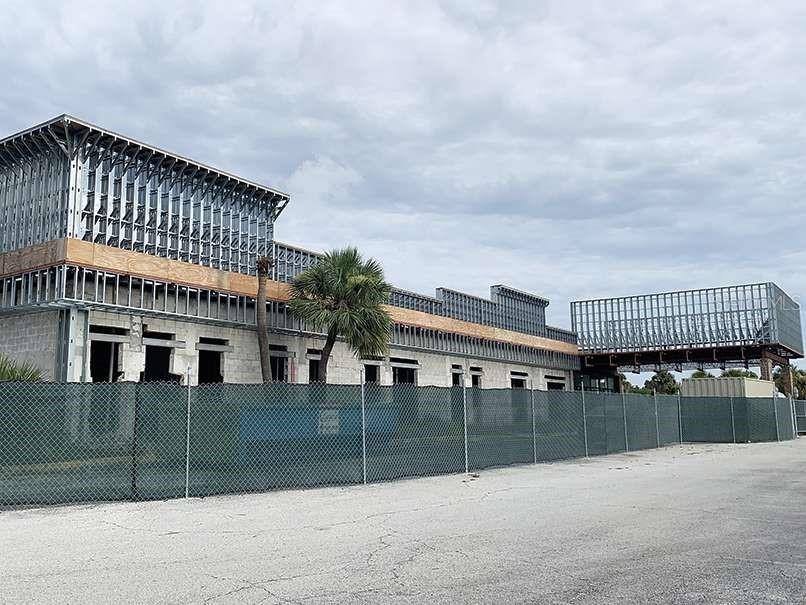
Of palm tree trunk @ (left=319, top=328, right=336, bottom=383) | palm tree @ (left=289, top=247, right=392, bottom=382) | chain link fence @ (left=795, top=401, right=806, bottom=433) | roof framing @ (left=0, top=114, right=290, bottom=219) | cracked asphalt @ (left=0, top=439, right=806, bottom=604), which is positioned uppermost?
roof framing @ (left=0, top=114, right=290, bottom=219)

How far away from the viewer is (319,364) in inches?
1091

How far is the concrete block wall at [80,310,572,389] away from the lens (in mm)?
21656

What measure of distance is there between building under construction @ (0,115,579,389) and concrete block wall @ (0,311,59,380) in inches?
1.5

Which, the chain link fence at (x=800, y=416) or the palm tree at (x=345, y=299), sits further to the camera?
the chain link fence at (x=800, y=416)

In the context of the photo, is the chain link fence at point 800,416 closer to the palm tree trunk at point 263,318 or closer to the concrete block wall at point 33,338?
the palm tree trunk at point 263,318

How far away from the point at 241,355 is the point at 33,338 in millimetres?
6477

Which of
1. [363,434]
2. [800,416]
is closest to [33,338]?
[363,434]

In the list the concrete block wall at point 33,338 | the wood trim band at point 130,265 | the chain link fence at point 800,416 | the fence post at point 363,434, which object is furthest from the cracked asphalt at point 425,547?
the chain link fence at point 800,416

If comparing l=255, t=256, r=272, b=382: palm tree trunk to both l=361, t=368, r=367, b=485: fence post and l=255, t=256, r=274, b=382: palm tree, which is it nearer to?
l=255, t=256, r=274, b=382: palm tree

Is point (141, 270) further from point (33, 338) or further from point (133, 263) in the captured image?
point (33, 338)

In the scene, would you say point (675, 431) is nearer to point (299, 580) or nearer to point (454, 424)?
point (454, 424)

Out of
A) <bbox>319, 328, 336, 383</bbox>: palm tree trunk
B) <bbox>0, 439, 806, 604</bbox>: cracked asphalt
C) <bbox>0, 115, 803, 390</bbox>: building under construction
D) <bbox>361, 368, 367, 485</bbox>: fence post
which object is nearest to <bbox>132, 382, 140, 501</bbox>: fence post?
<bbox>0, 439, 806, 604</bbox>: cracked asphalt

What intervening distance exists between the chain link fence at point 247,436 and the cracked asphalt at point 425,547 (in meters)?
0.51

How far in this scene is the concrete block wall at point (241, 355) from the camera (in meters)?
21.7
